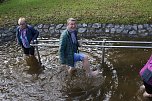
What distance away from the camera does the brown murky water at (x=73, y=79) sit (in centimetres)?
809

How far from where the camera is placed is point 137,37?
11508mm

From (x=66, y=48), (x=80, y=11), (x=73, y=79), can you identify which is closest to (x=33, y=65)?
(x=73, y=79)

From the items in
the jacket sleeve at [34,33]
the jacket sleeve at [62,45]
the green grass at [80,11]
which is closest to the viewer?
the jacket sleeve at [62,45]

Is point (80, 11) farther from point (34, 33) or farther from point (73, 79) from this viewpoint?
point (73, 79)

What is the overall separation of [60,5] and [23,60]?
456 cm

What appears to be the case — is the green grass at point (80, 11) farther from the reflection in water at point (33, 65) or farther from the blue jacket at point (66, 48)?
the blue jacket at point (66, 48)

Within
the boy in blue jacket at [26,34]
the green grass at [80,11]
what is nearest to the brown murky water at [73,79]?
the boy in blue jacket at [26,34]

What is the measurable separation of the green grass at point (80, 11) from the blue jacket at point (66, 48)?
422 cm

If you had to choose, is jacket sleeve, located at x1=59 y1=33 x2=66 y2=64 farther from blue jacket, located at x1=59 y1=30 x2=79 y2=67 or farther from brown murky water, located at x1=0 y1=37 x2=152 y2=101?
brown murky water, located at x1=0 y1=37 x2=152 y2=101

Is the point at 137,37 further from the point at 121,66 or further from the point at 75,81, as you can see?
the point at 75,81

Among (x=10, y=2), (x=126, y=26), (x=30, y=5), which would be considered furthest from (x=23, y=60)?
(x=10, y=2)

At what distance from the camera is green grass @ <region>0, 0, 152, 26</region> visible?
12312 millimetres

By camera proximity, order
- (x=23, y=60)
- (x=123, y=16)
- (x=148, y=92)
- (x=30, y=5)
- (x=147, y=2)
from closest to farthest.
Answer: (x=148, y=92) < (x=23, y=60) < (x=123, y=16) < (x=147, y=2) < (x=30, y=5)

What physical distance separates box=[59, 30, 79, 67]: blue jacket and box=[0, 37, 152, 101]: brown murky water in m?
Result: 0.72
